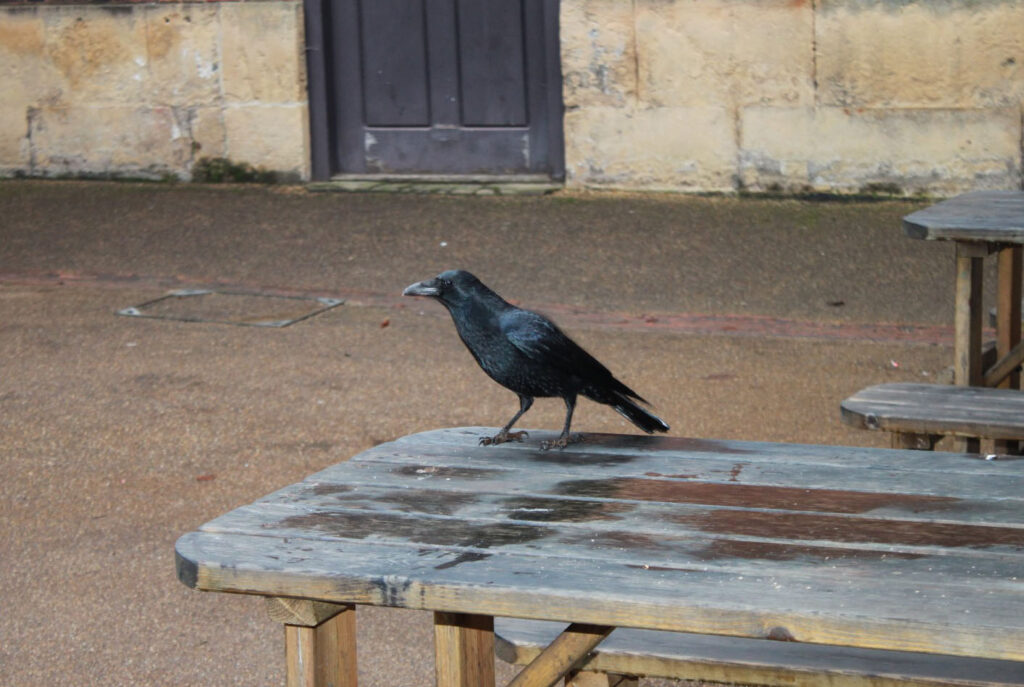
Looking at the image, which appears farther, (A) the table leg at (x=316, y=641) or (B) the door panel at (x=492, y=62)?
(B) the door panel at (x=492, y=62)

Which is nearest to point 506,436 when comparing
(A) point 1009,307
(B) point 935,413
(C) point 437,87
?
(B) point 935,413

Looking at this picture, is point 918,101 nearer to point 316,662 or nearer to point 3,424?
point 3,424

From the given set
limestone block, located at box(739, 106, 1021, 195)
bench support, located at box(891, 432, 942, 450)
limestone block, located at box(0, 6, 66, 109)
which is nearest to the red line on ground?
Answer: limestone block, located at box(739, 106, 1021, 195)

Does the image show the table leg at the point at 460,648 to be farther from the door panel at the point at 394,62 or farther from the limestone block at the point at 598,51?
the door panel at the point at 394,62

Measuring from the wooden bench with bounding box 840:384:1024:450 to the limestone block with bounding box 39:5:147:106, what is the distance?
7855mm

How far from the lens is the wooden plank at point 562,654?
2381mm

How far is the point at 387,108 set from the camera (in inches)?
436

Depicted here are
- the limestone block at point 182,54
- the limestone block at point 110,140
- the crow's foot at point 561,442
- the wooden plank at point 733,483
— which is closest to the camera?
the wooden plank at point 733,483

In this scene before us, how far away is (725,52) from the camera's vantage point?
391 inches

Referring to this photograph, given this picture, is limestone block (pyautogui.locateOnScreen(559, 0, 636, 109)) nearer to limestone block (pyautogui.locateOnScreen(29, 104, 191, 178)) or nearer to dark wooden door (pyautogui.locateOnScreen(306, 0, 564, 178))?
dark wooden door (pyautogui.locateOnScreen(306, 0, 564, 178))

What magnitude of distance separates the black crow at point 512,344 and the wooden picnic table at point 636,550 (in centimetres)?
27

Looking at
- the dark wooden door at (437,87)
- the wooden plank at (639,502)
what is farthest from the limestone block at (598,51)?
the wooden plank at (639,502)

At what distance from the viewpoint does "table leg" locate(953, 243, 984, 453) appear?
5.23 meters

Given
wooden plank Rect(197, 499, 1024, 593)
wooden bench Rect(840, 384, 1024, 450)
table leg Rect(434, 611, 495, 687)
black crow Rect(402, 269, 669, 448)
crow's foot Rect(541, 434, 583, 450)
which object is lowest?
wooden bench Rect(840, 384, 1024, 450)
